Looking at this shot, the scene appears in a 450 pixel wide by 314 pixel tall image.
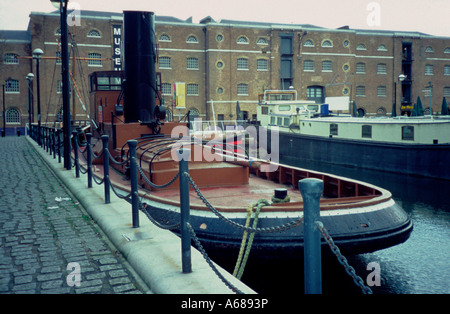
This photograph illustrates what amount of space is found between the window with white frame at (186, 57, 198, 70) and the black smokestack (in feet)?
115

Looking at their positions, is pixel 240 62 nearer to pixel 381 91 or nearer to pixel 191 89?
pixel 191 89

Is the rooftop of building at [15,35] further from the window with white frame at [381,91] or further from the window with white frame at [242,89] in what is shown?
the window with white frame at [381,91]

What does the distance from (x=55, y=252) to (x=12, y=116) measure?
42.2m

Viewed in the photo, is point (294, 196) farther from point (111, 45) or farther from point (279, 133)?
point (111, 45)

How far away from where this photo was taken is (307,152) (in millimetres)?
25641

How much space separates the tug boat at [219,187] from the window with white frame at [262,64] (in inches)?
1399

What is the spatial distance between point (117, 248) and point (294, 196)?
4095 mm

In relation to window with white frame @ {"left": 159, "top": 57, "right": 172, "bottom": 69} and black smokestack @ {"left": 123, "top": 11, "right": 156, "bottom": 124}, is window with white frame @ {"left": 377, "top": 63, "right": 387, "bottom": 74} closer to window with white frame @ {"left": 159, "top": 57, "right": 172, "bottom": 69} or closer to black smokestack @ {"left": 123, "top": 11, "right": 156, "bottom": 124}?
window with white frame @ {"left": 159, "top": 57, "right": 172, "bottom": 69}

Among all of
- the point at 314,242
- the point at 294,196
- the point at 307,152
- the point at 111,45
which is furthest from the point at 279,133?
the point at 314,242

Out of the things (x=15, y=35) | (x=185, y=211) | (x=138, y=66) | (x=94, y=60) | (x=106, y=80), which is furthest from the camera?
(x=15, y=35)

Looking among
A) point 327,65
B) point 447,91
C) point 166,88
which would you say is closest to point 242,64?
point 166,88

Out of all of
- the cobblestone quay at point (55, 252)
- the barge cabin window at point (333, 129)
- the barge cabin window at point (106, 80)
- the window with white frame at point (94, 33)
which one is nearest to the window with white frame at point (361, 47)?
the window with white frame at point (94, 33)

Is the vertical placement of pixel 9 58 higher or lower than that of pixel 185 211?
higher

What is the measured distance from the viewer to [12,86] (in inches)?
1638
